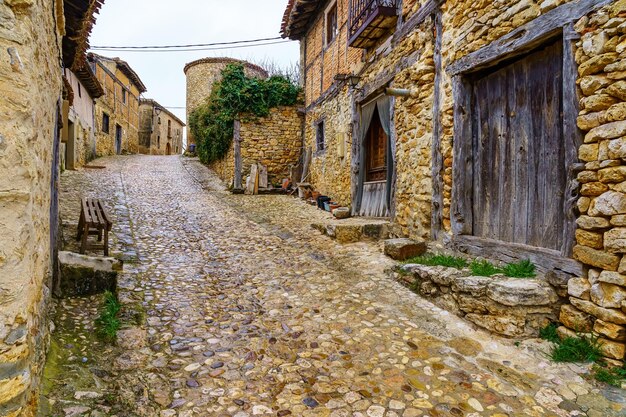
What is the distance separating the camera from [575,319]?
299 cm

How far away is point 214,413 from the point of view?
2.28 metres

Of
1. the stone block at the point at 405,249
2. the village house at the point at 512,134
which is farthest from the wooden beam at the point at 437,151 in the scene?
the stone block at the point at 405,249

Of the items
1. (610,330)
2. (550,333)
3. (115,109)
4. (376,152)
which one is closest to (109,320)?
(550,333)

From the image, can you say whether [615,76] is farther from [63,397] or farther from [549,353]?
[63,397]

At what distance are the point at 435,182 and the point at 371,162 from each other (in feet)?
10.9

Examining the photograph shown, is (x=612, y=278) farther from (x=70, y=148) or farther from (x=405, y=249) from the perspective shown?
(x=70, y=148)

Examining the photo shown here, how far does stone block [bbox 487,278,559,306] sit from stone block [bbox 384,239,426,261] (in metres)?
1.86

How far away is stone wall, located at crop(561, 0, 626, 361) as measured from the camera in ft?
8.96

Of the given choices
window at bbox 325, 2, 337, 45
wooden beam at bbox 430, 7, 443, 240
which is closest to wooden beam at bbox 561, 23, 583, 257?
wooden beam at bbox 430, 7, 443, 240

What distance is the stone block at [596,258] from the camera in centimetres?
278

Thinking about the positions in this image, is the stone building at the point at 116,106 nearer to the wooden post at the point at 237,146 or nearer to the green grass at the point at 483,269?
the wooden post at the point at 237,146

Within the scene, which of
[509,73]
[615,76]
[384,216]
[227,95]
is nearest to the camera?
[615,76]

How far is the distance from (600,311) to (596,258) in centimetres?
39

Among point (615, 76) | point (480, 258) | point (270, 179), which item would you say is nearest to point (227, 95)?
point (270, 179)
